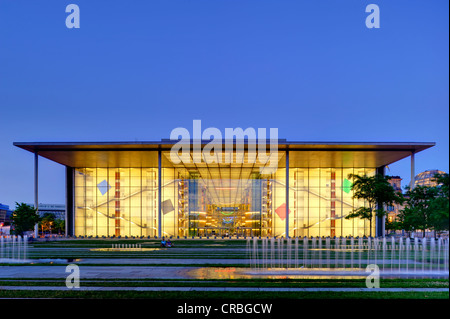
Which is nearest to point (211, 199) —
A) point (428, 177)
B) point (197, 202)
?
point (197, 202)

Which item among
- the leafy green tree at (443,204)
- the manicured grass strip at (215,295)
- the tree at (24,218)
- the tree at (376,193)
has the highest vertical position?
the leafy green tree at (443,204)

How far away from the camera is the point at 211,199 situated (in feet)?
194

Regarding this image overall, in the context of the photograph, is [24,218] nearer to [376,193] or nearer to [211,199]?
[211,199]

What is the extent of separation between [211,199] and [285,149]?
20218 millimetres

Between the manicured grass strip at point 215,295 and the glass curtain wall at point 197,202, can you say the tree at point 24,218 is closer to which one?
the glass curtain wall at point 197,202

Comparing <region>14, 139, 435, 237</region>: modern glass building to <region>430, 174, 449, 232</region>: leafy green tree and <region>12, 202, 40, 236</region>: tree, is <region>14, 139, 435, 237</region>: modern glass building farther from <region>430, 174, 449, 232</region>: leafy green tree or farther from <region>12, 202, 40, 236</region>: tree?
<region>430, 174, 449, 232</region>: leafy green tree

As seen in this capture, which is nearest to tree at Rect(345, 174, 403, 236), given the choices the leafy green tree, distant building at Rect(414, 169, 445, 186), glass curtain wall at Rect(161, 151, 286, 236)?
distant building at Rect(414, 169, 445, 186)

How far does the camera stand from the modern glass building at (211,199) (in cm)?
5494

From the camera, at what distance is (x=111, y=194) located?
55.8m

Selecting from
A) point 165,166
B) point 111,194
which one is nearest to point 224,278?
point 165,166

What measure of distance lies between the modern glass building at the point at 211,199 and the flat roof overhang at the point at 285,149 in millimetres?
1018

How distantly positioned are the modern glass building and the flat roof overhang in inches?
40.1

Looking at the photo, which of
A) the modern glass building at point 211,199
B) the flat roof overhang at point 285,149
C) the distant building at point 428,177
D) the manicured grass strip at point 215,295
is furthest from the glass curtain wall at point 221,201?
the manicured grass strip at point 215,295

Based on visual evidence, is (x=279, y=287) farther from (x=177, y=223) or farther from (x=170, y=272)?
(x=177, y=223)
